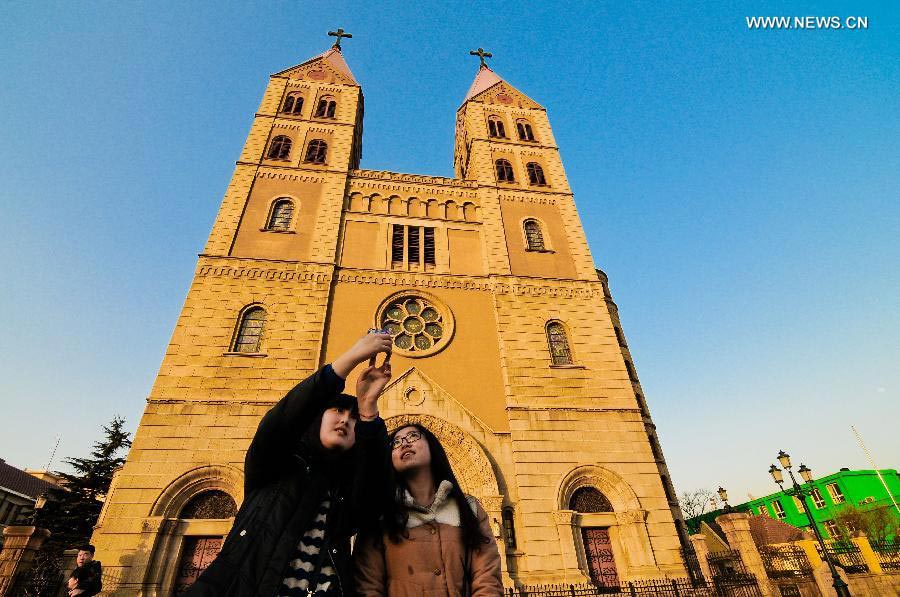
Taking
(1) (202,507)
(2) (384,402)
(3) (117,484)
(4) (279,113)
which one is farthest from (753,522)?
(4) (279,113)

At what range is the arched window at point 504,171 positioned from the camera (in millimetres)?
20516

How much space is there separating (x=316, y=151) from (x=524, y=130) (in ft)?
37.1

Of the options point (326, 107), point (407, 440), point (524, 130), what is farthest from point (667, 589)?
point (326, 107)

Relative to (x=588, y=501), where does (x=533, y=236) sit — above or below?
above

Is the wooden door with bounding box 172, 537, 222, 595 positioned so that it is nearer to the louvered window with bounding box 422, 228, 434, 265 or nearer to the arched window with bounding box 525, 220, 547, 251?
the louvered window with bounding box 422, 228, 434, 265

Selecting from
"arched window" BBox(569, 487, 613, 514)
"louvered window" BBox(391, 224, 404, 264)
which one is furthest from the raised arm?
"louvered window" BBox(391, 224, 404, 264)

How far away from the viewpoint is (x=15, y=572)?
792cm

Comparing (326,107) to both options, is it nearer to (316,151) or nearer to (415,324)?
(316,151)

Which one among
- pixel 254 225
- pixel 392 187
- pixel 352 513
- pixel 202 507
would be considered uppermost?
pixel 392 187

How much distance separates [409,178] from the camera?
19.4m

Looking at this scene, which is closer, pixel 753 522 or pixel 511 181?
pixel 511 181

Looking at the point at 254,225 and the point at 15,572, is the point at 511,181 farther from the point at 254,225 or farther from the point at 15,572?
the point at 15,572

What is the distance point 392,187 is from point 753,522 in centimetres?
3503

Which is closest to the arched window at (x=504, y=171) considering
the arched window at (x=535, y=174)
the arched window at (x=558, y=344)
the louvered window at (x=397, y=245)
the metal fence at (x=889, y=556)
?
the arched window at (x=535, y=174)
